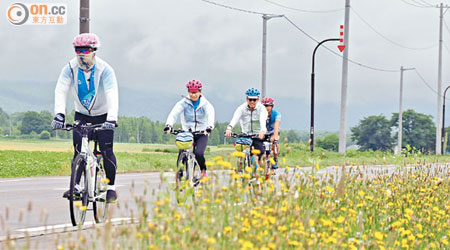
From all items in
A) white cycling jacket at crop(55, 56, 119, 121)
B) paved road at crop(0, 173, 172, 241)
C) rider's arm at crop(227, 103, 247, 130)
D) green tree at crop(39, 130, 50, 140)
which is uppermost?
white cycling jacket at crop(55, 56, 119, 121)

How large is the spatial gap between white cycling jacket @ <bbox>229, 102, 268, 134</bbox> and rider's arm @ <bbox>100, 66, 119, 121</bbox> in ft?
12.2

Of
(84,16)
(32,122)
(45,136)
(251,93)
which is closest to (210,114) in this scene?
(251,93)

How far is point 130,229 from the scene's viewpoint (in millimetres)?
4090

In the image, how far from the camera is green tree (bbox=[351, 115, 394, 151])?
436 ft

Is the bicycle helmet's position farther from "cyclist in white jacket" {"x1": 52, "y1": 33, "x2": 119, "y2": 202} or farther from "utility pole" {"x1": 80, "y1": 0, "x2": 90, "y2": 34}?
"utility pole" {"x1": 80, "y1": 0, "x2": 90, "y2": 34}

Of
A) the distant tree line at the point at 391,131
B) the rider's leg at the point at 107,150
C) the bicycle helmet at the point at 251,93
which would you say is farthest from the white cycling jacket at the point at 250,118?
the distant tree line at the point at 391,131

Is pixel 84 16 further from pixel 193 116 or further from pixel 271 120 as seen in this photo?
pixel 193 116

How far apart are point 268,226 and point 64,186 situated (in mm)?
9684

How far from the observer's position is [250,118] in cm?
1111

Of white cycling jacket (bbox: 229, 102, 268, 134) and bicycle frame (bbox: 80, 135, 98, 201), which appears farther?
white cycling jacket (bbox: 229, 102, 268, 134)

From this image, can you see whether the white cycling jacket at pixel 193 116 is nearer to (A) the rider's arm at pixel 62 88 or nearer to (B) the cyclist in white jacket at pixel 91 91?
(B) the cyclist in white jacket at pixel 91 91

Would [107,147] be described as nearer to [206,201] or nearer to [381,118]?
[206,201]

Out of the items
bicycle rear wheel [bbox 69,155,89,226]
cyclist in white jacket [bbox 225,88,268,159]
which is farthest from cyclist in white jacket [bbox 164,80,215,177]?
bicycle rear wheel [bbox 69,155,89,226]

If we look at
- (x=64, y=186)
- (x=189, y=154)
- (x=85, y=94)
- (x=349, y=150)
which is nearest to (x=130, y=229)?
(x=85, y=94)
